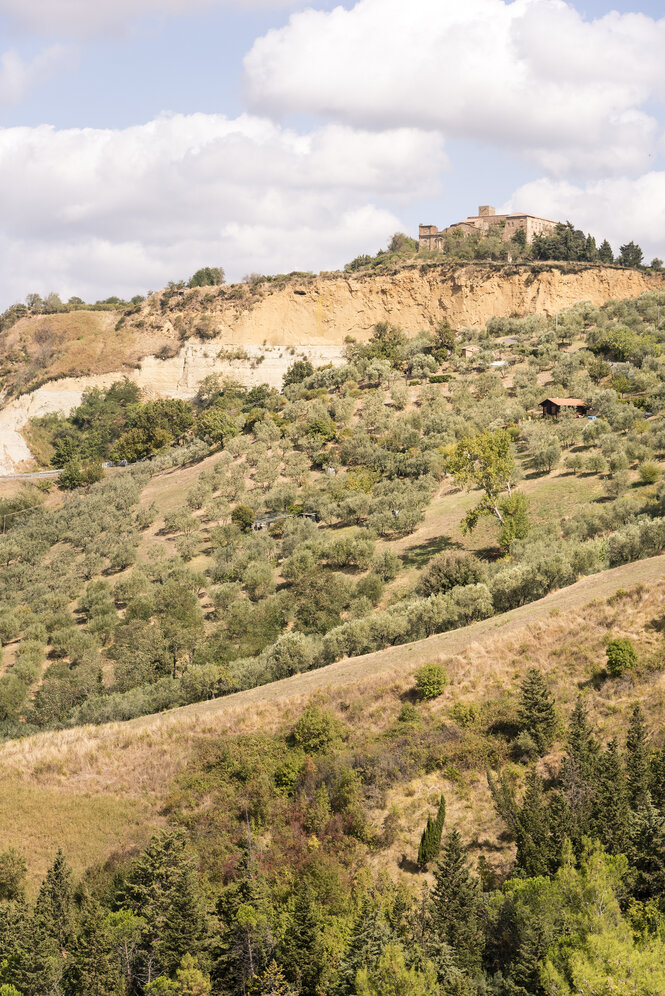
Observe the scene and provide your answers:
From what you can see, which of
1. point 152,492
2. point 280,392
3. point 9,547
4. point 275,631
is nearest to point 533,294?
point 280,392

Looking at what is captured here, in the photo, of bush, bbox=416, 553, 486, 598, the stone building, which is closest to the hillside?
bush, bbox=416, 553, 486, 598

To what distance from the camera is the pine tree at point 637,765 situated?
730 inches

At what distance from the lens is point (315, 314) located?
101125mm

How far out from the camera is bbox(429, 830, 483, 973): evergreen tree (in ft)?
53.4

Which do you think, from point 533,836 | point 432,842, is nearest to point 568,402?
point 432,842

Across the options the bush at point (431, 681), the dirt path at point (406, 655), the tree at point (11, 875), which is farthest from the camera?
the dirt path at point (406, 655)

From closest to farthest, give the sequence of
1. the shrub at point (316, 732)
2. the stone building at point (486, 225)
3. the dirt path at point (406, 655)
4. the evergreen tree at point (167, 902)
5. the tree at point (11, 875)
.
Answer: the evergreen tree at point (167, 902)
the tree at point (11, 875)
the shrub at point (316, 732)
the dirt path at point (406, 655)
the stone building at point (486, 225)

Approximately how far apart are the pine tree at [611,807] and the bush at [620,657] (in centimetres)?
449

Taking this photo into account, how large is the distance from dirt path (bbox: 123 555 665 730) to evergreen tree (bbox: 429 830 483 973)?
7.83 m

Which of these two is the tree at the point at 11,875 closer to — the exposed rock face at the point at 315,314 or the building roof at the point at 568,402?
the building roof at the point at 568,402

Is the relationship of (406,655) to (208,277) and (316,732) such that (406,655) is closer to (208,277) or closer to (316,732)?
(316,732)

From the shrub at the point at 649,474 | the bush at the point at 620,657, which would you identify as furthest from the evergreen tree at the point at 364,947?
the shrub at the point at 649,474

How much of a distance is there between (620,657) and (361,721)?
727cm

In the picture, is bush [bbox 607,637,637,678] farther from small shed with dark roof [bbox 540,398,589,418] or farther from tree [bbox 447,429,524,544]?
small shed with dark roof [bbox 540,398,589,418]
